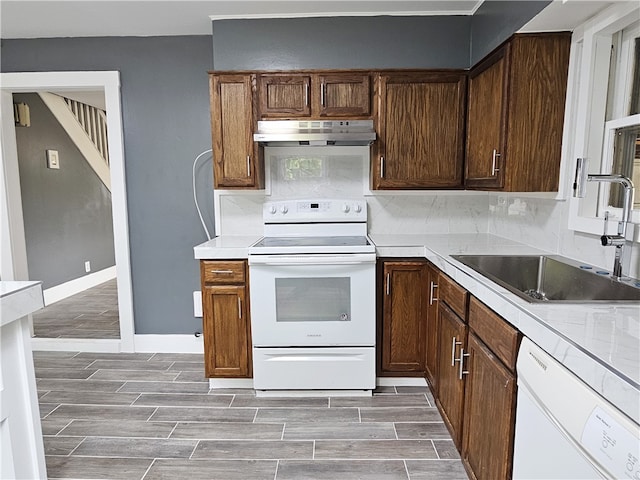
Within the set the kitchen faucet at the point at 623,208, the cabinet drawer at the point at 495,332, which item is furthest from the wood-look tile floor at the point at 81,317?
the kitchen faucet at the point at 623,208

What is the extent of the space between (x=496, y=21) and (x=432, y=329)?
1.77 metres

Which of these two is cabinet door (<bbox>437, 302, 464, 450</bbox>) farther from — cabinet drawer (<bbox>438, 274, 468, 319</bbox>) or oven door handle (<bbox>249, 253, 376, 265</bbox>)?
oven door handle (<bbox>249, 253, 376, 265</bbox>)

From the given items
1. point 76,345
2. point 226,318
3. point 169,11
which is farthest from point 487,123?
point 76,345

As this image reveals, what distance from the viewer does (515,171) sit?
2.00 metres

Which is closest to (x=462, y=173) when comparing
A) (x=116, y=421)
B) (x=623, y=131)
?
(x=623, y=131)

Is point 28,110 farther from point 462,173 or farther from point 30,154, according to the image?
point 462,173

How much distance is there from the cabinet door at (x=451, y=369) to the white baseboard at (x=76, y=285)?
4.24 metres

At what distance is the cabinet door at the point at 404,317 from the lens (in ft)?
7.95

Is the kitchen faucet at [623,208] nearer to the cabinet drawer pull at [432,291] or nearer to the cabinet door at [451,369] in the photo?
the cabinet door at [451,369]

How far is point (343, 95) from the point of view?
8.43 ft

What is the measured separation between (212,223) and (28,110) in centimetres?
259

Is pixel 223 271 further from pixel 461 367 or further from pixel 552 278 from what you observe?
pixel 552 278

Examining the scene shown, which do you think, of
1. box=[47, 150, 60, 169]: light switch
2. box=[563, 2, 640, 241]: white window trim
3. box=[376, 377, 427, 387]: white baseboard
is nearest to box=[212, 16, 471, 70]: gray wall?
box=[563, 2, 640, 241]: white window trim

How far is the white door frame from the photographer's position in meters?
2.94
